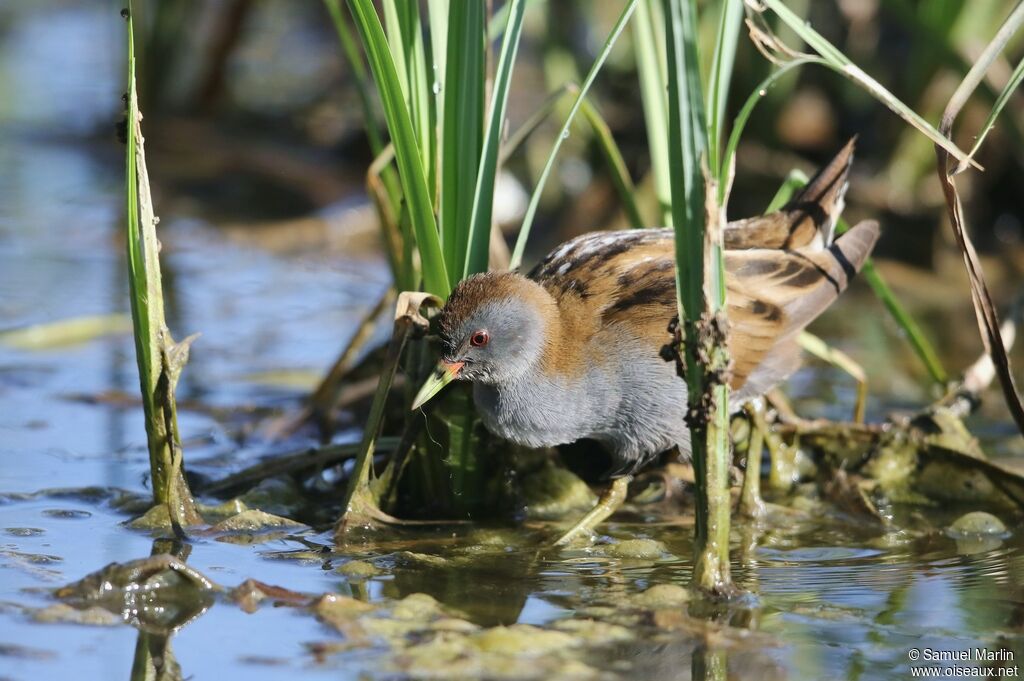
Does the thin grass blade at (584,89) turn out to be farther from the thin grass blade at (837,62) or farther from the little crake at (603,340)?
the thin grass blade at (837,62)

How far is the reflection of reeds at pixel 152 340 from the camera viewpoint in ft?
9.79

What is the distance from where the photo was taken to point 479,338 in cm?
334

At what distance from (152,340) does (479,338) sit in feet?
2.65

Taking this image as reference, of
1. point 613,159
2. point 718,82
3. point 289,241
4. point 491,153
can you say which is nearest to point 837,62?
point 718,82

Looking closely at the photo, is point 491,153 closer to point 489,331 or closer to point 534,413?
point 489,331

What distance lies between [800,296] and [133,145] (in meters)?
1.89

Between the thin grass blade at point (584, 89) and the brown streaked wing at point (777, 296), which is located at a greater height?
the thin grass blade at point (584, 89)

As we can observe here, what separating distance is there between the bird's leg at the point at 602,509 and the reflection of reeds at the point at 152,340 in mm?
979

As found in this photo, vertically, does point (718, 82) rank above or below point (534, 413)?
above

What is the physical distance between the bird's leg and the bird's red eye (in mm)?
555

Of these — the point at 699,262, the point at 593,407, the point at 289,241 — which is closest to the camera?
the point at 699,262

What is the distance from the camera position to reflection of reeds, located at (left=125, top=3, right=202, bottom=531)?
2984mm

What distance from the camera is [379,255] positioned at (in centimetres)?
680

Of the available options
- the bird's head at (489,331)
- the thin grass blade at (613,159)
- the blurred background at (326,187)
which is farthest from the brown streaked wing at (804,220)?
the blurred background at (326,187)
